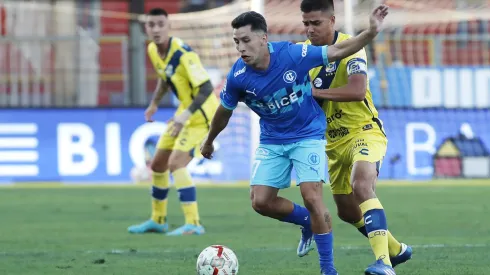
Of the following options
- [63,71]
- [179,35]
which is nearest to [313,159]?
[179,35]

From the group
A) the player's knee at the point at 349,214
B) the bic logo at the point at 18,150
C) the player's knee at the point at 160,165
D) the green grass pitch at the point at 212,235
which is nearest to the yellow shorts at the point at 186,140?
the player's knee at the point at 160,165

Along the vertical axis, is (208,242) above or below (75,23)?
below

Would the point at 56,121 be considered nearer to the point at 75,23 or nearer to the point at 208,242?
the point at 75,23

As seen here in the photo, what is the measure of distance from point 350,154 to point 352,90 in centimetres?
62

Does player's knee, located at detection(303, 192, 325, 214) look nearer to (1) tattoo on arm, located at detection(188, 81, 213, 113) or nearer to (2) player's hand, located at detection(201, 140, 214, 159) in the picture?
(2) player's hand, located at detection(201, 140, 214, 159)

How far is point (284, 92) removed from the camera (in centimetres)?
751

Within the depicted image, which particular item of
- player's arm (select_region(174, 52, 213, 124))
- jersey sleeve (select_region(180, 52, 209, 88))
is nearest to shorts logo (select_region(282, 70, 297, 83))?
player's arm (select_region(174, 52, 213, 124))

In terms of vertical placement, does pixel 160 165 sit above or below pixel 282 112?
below

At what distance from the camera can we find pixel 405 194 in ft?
54.5

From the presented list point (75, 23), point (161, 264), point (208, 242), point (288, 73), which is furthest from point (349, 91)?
point (75, 23)

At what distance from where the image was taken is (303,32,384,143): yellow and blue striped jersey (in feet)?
26.1

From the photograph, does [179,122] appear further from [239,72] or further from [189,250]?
[239,72]

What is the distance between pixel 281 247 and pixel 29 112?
10.3 meters

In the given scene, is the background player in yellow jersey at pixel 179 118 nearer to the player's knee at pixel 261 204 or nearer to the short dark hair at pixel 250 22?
the player's knee at pixel 261 204
